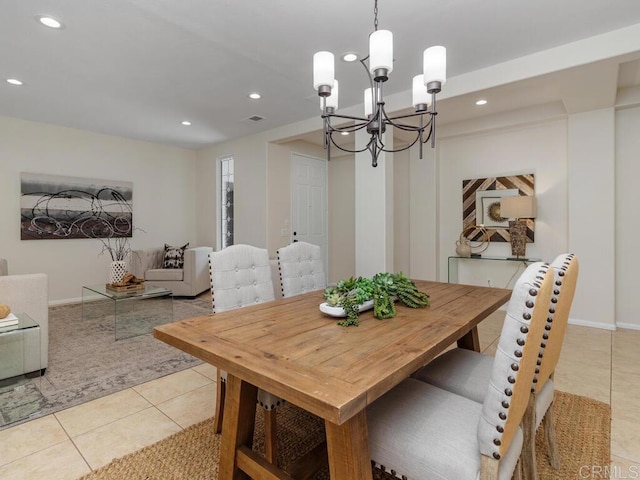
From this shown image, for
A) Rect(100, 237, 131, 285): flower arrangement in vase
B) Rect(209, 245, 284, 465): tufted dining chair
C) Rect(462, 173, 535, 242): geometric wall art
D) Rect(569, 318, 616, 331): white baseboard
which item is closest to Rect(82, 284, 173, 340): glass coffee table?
Rect(100, 237, 131, 285): flower arrangement in vase

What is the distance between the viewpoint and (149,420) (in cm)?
200

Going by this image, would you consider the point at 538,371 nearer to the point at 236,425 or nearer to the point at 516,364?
the point at 516,364

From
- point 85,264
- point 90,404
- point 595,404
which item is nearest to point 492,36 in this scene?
point 595,404

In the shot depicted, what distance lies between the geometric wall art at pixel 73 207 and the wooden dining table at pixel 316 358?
464 centimetres

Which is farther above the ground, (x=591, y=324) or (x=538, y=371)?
(x=538, y=371)

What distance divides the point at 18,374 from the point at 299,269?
2.00 meters

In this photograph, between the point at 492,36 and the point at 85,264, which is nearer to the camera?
the point at 492,36

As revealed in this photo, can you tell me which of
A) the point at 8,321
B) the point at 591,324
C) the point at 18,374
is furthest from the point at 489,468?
the point at 591,324

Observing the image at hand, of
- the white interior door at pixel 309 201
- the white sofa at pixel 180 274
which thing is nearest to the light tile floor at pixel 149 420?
the white sofa at pixel 180 274

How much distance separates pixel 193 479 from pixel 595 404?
7.69 feet

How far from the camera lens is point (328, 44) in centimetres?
271

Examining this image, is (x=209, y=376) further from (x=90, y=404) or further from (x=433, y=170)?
(x=433, y=170)

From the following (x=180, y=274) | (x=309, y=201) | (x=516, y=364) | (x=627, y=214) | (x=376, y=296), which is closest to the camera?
(x=516, y=364)

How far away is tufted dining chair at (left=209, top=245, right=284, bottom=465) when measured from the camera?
1868 mm
